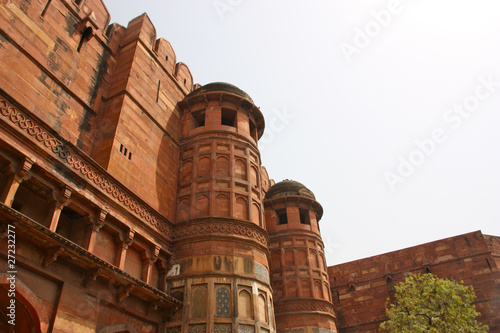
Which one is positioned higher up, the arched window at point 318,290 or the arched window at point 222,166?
the arched window at point 222,166

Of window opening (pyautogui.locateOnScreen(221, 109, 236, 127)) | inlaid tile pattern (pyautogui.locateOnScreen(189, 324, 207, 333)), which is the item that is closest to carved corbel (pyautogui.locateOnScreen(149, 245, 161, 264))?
inlaid tile pattern (pyautogui.locateOnScreen(189, 324, 207, 333))

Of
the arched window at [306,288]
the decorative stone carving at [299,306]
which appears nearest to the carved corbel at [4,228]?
the decorative stone carving at [299,306]

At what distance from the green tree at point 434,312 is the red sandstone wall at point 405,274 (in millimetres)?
5811

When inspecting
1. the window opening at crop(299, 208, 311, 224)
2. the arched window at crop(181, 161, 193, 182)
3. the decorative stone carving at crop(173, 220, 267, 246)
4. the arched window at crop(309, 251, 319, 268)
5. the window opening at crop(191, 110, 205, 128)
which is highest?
the window opening at crop(191, 110, 205, 128)

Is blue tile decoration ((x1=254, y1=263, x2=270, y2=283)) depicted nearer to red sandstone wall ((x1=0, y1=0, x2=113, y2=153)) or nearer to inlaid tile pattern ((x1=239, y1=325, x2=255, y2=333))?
inlaid tile pattern ((x1=239, y1=325, x2=255, y2=333))

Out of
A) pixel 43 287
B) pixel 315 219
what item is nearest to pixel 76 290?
pixel 43 287

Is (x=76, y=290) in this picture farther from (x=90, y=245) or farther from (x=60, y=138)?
(x=60, y=138)

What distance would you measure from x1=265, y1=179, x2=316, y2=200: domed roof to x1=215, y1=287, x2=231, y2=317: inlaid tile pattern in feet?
39.8

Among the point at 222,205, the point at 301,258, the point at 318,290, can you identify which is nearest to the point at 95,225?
the point at 222,205

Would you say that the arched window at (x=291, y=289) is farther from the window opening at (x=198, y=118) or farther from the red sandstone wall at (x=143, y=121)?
the window opening at (x=198, y=118)

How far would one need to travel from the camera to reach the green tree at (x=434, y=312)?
1741 cm

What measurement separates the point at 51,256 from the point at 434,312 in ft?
57.2

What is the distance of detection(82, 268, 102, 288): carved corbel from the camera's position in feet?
30.0

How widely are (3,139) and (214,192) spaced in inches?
299
